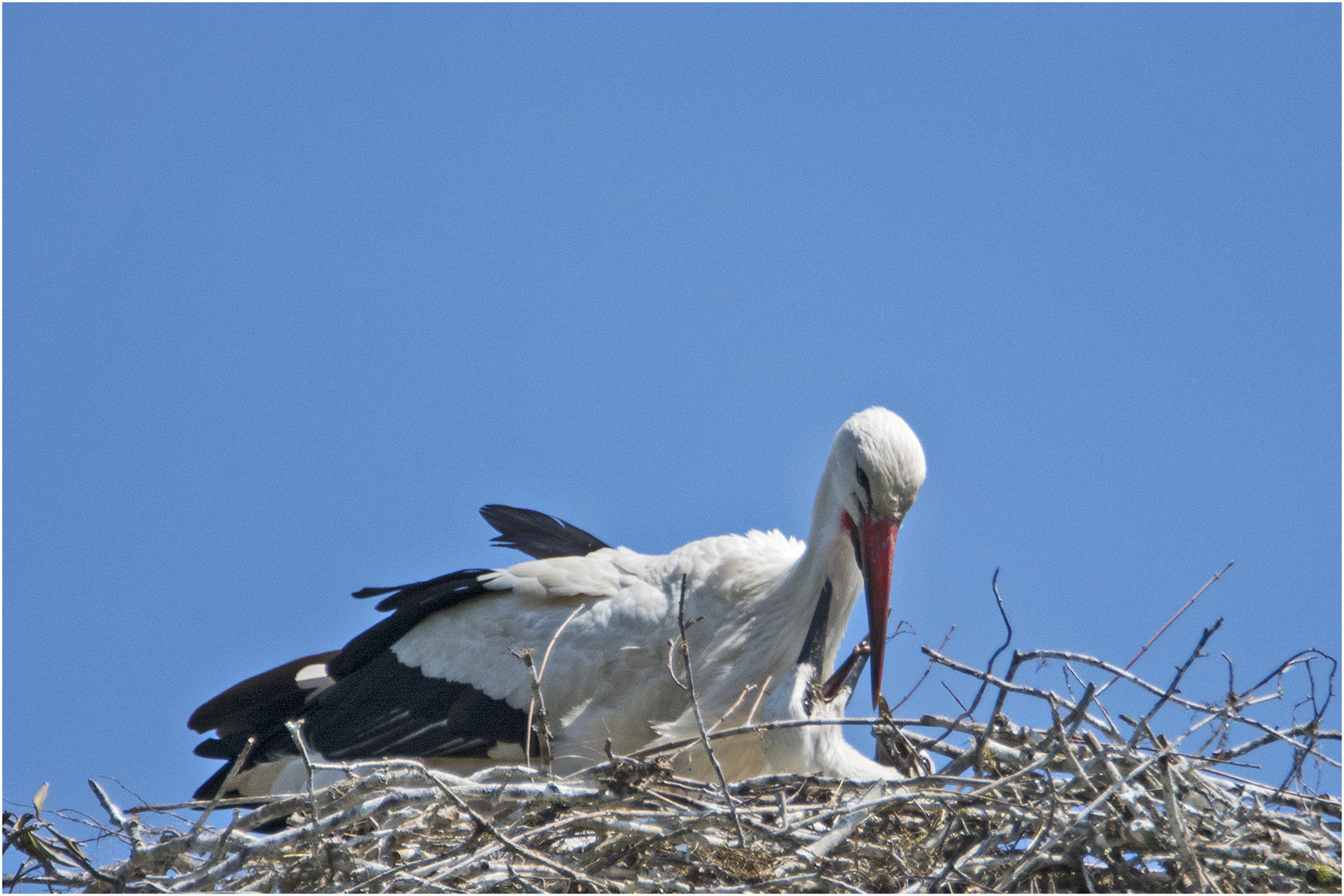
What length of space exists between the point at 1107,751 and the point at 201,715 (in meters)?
2.97

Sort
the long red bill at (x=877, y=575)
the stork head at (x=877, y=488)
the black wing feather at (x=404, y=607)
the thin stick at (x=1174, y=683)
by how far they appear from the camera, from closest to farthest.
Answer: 1. the thin stick at (x=1174, y=683)
2. the long red bill at (x=877, y=575)
3. the stork head at (x=877, y=488)
4. the black wing feather at (x=404, y=607)

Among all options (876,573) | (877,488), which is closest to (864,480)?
(877,488)

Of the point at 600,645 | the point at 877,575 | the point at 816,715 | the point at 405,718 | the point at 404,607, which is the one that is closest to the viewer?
the point at 816,715

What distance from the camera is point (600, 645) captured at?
3.83m

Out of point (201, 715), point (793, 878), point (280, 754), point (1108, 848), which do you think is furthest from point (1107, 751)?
point (201, 715)

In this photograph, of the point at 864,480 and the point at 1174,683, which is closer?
the point at 1174,683

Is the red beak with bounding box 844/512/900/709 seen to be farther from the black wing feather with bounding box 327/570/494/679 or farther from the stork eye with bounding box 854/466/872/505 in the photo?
the black wing feather with bounding box 327/570/494/679

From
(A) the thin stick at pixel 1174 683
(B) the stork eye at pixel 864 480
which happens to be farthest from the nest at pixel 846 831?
(B) the stork eye at pixel 864 480

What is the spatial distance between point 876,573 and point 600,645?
814 mm

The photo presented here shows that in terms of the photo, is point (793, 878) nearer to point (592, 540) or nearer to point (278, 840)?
point (278, 840)

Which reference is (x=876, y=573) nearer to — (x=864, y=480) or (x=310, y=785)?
(x=864, y=480)

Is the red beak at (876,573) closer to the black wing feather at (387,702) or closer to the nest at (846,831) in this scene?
the nest at (846,831)

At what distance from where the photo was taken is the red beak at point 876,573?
3.42 m

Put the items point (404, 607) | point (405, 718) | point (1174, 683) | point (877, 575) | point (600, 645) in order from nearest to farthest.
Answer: point (1174, 683), point (877, 575), point (600, 645), point (405, 718), point (404, 607)
